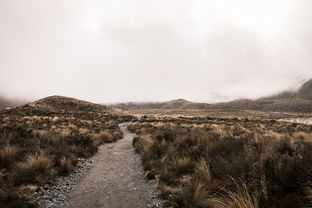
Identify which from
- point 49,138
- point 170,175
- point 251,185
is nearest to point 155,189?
point 170,175

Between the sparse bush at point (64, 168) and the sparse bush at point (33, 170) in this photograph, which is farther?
the sparse bush at point (64, 168)

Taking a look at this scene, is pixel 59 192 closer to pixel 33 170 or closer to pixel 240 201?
pixel 33 170

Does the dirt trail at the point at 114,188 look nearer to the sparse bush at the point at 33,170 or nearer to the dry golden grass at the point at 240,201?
the sparse bush at the point at 33,170

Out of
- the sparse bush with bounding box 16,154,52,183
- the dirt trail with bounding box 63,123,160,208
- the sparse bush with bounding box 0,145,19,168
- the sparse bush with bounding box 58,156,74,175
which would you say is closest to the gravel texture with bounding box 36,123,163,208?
the dirt trail with bounding box 63,123,160,208

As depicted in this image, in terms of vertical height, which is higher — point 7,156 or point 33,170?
point 7,156

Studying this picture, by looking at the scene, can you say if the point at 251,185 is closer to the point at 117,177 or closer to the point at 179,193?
the point at 179,193

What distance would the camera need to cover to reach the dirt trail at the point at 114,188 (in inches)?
215

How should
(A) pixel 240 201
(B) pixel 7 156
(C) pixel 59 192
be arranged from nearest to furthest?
(A) pixel 240 201, (C) pixel 59 192, (B) pixel 7 156

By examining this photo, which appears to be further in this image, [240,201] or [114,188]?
[114,188]

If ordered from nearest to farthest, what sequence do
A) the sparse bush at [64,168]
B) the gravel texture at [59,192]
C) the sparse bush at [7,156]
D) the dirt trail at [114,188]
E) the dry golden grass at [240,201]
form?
the dry golden grass at [240,201] < the gravel texture at [59,192] < the dirt trail at [114,188] < the sparse bush at [7,156] < the sparse bush at [64,168]

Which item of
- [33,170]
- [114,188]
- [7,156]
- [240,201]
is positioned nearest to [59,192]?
[33,170]

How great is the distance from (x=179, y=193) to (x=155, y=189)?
1238mm

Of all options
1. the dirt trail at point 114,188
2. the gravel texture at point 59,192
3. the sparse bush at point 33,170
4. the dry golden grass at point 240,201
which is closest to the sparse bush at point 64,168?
the gravel texture at point 59,192

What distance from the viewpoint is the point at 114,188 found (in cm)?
654
